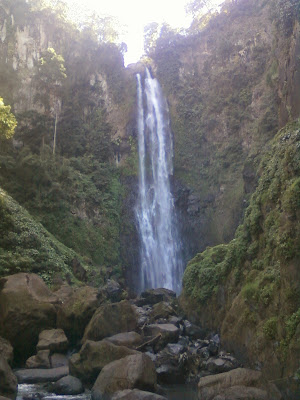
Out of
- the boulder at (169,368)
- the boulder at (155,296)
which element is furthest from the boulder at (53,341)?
the boulder at (155,296)

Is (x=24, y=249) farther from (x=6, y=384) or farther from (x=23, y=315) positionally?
(x=6, y=384)

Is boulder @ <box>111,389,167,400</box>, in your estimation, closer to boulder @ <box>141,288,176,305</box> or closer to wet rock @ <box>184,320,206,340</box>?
wet rock @ <box>184,320,206,340</box>

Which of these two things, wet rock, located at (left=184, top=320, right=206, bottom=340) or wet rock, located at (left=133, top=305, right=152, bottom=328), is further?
wet rock, located at (left=133, top=305, right=152, bottom=328)

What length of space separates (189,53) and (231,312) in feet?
105

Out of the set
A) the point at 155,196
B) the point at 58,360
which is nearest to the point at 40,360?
the point at 58,360

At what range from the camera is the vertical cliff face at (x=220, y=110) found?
93.5ft

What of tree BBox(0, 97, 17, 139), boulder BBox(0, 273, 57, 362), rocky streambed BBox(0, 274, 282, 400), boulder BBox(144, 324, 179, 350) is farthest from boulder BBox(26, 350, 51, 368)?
tree BBox(0, 97, 17, 139)

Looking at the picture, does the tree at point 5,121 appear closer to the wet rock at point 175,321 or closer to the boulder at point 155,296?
the wet rock at point 175,321

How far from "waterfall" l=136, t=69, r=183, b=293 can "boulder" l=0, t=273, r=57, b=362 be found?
14997 millimetres

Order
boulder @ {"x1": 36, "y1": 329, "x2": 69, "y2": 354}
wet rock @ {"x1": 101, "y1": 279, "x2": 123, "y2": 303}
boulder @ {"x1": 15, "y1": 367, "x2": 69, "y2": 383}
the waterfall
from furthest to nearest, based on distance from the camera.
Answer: the waterfall
wet rock @ {"x1": 101, "y1": 279, "x2": 123, "y2": 303}
boulder @ {"x1": 36, "y1": 329, "x2": 69, "y2": 354}
boulder @ {"x1": 15, "y1": 367, "x2": 69, "y2": 383}

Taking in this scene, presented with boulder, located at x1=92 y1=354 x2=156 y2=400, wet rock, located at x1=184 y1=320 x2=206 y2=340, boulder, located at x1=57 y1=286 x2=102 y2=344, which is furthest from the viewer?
wet rock, located at x1=184 y1=320 x2=206 y2=340

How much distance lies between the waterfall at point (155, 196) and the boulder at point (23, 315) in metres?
15.0

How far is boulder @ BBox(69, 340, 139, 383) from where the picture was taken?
9820 mm

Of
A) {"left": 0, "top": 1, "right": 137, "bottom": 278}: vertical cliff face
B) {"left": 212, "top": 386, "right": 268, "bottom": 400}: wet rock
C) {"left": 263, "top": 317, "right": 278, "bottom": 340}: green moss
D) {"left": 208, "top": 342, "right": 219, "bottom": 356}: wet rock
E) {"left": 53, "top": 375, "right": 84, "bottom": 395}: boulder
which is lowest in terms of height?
{"left": 212, "top": 386, "right": 268, "bottom": 400}: wet rock
